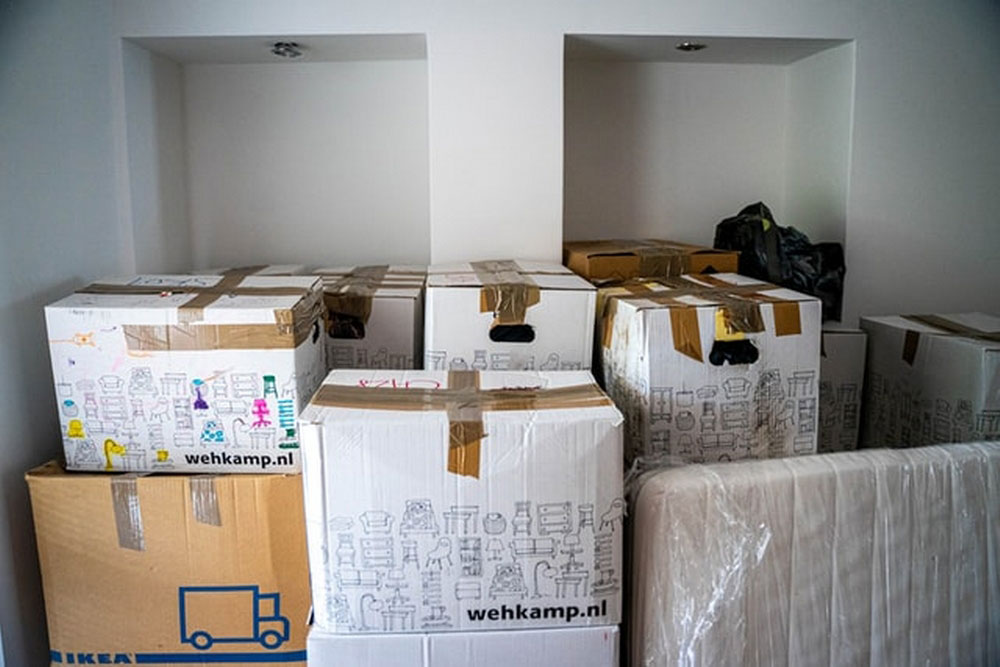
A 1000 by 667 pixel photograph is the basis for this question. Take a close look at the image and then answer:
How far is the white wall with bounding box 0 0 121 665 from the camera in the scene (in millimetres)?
1560

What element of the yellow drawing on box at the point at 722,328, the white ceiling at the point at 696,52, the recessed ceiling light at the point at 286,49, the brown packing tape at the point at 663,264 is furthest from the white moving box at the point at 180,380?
the white ceiling at the point at 696,52

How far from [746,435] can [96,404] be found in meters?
1.37

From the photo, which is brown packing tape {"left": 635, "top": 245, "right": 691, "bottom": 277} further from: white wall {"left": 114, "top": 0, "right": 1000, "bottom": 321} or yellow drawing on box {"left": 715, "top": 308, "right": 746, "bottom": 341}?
yellow drawing on box {"left": 715, "top": 308, "right": 746, "bottom": 341}

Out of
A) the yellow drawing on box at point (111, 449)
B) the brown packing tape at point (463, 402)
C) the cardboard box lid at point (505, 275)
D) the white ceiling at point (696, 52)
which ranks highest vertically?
the white ceiling at point (696, 52)

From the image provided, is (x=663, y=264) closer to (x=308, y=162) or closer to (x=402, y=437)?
(x=402, y=437)

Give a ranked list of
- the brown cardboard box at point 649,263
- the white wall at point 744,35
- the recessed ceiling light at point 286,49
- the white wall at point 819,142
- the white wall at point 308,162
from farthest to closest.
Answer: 1. the white wall at point 308,162
2. the white wall at point 819,142
3. the recessed ceiling light at point 286,49
4. the white wall at point 744,35
5. the brown cardboard box at point 649,263

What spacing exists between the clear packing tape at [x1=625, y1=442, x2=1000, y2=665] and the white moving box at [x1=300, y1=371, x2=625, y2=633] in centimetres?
15

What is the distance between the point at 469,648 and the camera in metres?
1.22

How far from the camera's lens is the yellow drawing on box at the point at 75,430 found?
1.50 metres

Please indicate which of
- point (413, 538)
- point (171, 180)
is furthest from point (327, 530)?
point (171, 180)

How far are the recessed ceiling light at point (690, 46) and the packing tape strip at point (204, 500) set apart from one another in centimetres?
194

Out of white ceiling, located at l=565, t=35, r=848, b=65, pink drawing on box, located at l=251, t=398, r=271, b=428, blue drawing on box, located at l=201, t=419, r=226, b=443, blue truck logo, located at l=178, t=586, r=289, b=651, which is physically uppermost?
white ceiling, located at l=565, t=35, r=848, b=65

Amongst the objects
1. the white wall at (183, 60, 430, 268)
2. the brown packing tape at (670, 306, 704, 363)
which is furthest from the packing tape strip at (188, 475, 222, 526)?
the white wall at (183, 60, 430, 268)

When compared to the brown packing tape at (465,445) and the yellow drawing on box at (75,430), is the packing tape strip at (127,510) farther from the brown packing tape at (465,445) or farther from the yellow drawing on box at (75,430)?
the brown packing tape at (465,445)
